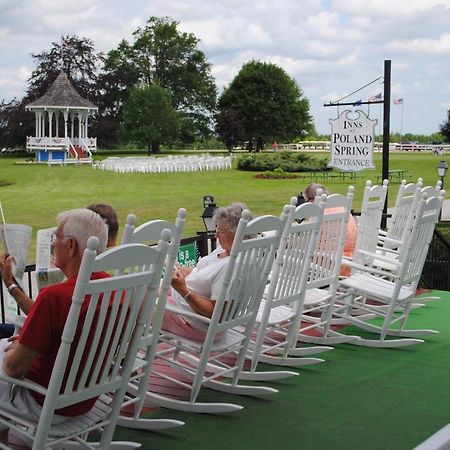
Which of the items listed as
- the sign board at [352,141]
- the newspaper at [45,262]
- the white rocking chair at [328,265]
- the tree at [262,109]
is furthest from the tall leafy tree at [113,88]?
the newspaper at [45,262]

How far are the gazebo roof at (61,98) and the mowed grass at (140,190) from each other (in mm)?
1958

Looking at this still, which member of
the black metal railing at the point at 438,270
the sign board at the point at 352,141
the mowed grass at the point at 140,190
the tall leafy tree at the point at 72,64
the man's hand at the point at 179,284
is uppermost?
the tall leafy tree at the point at 72,64

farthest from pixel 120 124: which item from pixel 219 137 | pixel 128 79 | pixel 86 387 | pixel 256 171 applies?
pixel 86 387

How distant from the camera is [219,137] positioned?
35.1 metres

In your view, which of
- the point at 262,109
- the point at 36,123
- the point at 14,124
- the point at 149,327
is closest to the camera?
the point at 149,327

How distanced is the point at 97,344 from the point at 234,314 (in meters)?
1.04

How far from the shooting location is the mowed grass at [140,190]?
1770 centimetres

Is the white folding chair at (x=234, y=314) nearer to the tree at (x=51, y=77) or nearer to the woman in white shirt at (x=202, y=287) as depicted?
the woman in white shirt at (x=202, y=287)

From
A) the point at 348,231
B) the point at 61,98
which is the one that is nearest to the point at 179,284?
the point at 348,231

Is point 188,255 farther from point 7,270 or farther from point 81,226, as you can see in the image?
point 81,226

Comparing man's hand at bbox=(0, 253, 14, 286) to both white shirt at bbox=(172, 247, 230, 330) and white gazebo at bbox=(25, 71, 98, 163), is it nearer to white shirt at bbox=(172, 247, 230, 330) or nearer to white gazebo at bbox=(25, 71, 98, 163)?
white shirt at bbox=(172, 247, 230, 330)

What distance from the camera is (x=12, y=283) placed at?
265 centimetres

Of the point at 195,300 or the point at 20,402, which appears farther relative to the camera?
the point at 195,300

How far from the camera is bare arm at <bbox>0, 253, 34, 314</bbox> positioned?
103 inches
